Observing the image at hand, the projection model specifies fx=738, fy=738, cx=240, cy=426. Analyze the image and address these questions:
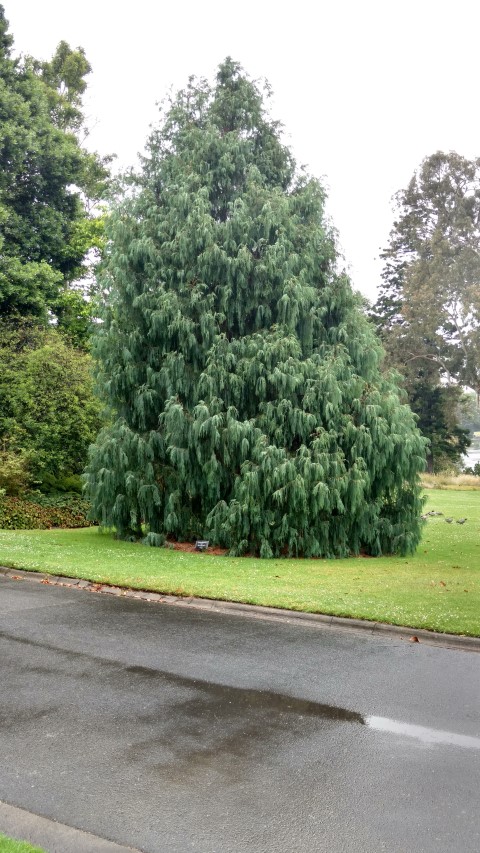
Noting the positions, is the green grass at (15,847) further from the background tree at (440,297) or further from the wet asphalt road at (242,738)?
the background tree at (440,297)

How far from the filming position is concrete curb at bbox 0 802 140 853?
3977mm

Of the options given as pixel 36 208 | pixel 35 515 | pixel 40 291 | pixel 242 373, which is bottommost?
pixel 35 515

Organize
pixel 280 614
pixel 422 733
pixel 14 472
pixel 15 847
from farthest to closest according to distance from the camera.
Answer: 1. pixel 14 472
2. pixel 280 614
3. pixel 422 733
4. pixel 15 847

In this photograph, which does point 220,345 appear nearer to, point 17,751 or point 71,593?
point 71,593

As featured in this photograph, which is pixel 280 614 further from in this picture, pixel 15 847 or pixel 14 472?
pixel 14 472

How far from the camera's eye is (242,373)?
16625mm

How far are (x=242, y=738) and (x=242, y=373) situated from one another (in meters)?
11.7

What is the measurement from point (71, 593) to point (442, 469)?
4900 cm

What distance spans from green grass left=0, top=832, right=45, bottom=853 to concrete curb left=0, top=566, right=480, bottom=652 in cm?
576

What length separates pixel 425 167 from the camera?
52.3 metres

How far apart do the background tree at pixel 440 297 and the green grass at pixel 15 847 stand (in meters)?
48.1

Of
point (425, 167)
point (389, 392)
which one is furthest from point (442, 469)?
point (389, 392)

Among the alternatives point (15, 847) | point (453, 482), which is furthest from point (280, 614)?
point (453, 482)

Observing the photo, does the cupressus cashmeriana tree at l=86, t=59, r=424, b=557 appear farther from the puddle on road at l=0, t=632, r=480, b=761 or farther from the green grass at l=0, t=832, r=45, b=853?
the green grass at l=0, t=832, r=45, b=853
